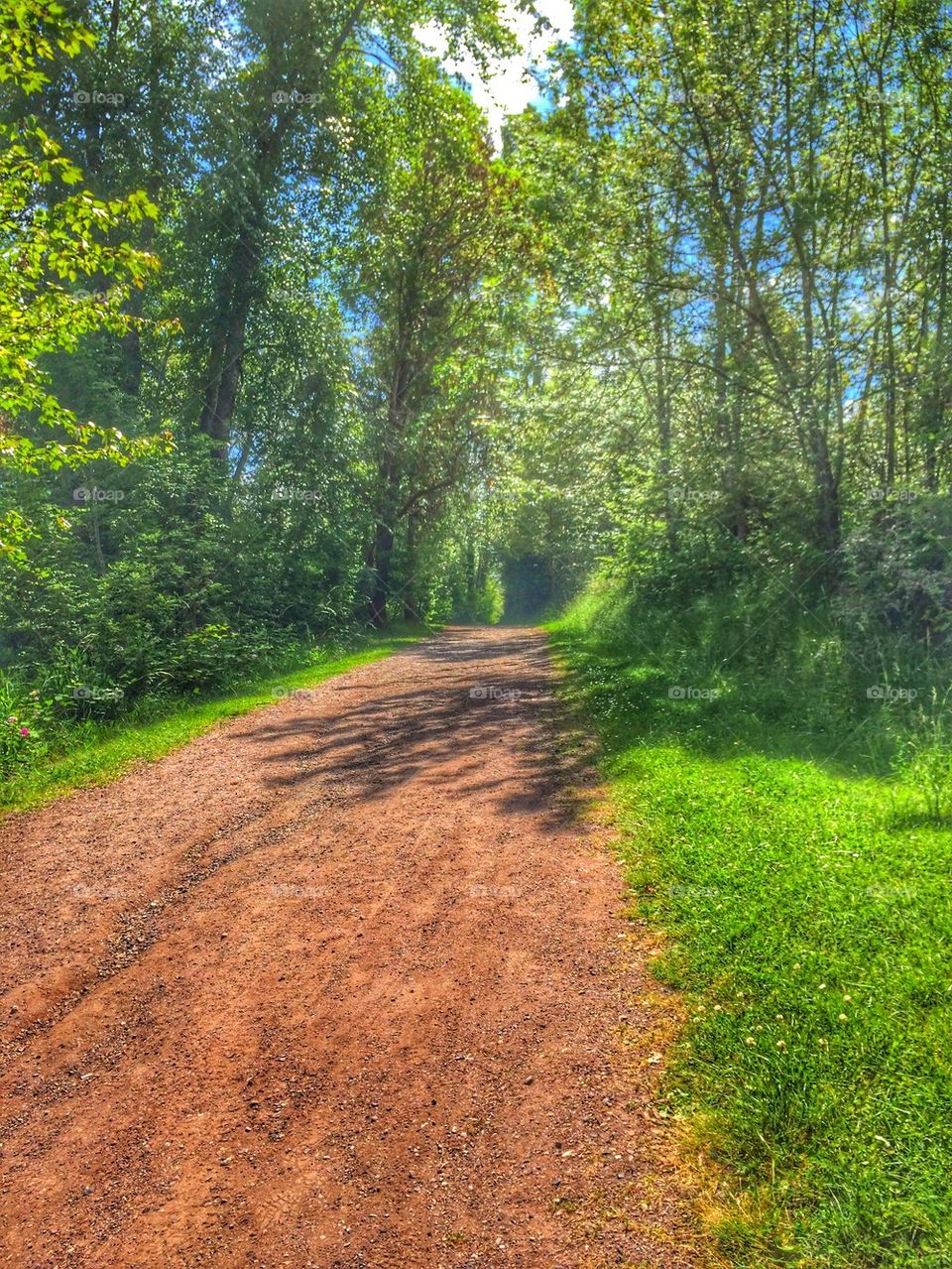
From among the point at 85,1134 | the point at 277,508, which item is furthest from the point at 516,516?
the point at 85,1134

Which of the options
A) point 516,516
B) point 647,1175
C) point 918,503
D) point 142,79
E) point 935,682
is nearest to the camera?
point 647,1175

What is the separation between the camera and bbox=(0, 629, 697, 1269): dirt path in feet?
7.95

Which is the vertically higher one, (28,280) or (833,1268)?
(28,280)

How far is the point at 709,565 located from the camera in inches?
509

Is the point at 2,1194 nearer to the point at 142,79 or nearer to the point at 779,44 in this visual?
the point at 779,44

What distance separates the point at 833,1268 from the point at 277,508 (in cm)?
1748
